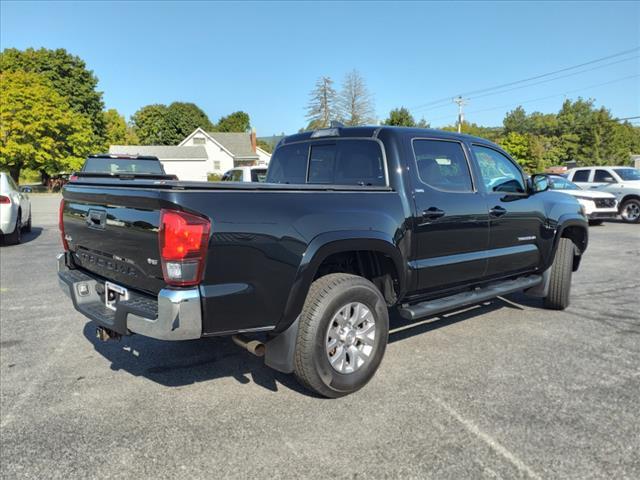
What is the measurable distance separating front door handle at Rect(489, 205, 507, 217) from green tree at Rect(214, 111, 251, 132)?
96.6m

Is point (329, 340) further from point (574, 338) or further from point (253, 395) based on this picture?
point (574, 338)

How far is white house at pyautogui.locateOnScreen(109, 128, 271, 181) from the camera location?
5350 cm

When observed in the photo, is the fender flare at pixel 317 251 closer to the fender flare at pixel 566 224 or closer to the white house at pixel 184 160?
the fender flare at pixel 566 224

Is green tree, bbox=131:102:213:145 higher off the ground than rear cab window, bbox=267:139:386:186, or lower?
higher

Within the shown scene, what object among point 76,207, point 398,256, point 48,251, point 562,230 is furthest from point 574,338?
point 48,251

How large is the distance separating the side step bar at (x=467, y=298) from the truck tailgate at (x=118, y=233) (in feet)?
6.75

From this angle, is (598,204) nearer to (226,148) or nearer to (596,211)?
(596,211)

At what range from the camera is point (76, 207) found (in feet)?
11.9

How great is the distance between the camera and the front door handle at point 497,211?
A: 4531mm

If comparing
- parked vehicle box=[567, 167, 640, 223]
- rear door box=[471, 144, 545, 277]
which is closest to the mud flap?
rear door box=[471, 144, 545, 277]

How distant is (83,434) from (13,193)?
905 cm

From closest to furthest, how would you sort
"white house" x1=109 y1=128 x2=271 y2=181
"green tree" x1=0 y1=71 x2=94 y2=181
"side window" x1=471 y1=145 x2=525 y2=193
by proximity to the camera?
"side window" x1=471 y1=145 x2=525 y2=193
"green tree" x1=0 y1=71 x2=94 y2=181
"white house" x1=109 y1=128 x2=271 y2=181

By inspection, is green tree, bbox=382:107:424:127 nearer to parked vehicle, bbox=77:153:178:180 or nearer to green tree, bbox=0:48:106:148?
green tree, bbox=0:48:106:148

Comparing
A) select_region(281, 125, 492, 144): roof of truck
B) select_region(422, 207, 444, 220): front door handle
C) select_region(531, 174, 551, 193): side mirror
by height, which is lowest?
select_region(422, 207, 444, 220): front door handle
